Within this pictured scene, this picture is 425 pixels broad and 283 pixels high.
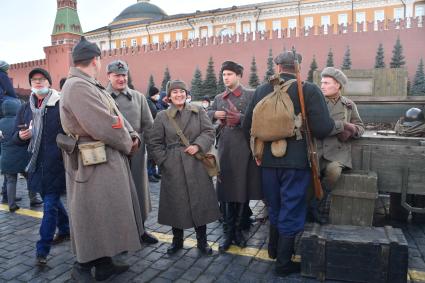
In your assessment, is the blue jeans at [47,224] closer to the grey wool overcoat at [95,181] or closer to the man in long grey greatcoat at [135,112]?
the grey wool overcoat at [95,181]

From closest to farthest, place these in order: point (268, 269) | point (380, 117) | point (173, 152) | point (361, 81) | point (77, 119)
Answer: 1. point (77, 119)
2. point (268, 269)
3. point (173, 152)
4. point (380, 117)
5. point (361, 81)

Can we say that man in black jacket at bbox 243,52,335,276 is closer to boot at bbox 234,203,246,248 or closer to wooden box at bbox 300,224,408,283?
wooden box at bbox 300,224,408,283

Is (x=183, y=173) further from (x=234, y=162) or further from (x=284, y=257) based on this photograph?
(x=284, y=257)

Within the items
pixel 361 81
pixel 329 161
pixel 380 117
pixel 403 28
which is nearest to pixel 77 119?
pixel 329 161

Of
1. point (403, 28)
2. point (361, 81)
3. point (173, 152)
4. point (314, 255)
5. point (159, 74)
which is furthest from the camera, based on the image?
point (159, 74)

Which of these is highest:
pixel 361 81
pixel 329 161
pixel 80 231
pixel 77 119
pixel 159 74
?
pixel 159 74

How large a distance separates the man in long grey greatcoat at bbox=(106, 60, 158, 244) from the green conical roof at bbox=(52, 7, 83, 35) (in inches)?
1903

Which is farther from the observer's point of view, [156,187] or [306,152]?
[156,187]

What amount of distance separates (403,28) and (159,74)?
66.0 feet

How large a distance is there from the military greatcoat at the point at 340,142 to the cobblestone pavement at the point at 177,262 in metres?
1.21

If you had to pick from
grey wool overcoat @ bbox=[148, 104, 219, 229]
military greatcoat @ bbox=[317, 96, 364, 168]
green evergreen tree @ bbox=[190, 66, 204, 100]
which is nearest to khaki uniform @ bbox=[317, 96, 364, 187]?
military greatcoat @ bbox=[317, 96, 364, 168]

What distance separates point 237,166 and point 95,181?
1602mm

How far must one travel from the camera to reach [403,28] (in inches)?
1007

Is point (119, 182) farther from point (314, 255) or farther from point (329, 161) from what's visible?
point (329, 161)
